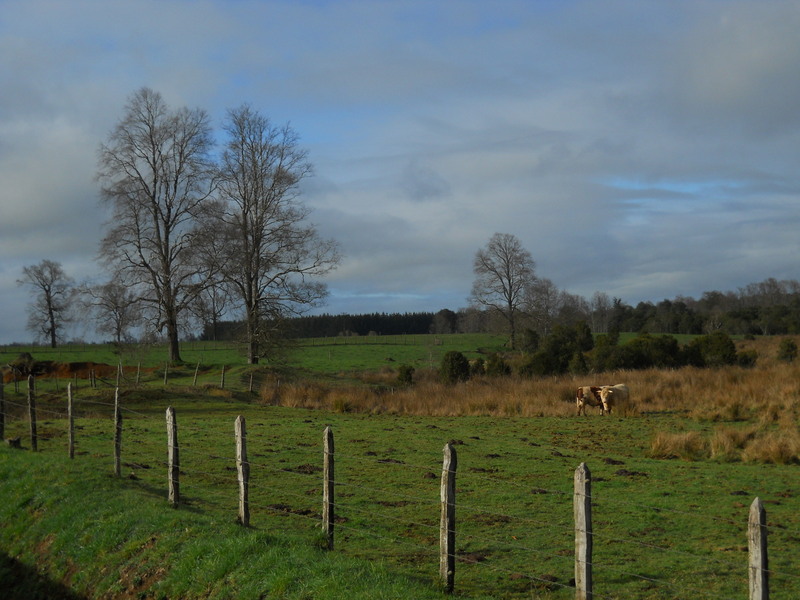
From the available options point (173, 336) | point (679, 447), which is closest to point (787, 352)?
point (679, 447)

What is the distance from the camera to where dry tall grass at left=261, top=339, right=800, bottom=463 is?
60.0 feet

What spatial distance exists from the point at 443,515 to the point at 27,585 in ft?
23.3

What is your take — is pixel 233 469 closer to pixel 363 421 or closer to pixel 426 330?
pixel 363 421

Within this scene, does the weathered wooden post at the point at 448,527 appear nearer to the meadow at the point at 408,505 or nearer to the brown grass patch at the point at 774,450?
the meadow at the point at 408,505

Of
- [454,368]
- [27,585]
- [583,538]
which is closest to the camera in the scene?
[583,538]

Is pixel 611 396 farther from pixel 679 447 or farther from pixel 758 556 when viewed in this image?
pixel 758 556

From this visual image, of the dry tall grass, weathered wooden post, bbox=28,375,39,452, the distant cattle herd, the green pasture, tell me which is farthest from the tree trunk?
the distant cattle herd

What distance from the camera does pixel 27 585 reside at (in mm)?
10953

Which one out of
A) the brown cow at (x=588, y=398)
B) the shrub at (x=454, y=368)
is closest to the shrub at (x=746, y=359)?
the shrub at (x=454, y=368)

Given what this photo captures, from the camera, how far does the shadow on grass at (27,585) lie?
1045 cm

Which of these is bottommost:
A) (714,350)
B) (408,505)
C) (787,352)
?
(408,505)

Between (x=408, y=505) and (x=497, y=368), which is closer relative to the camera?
(x=408, y=505)

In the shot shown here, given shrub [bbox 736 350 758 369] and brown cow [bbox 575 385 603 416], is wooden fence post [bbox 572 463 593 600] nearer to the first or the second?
brown cow [bbox 575 385 603 416]

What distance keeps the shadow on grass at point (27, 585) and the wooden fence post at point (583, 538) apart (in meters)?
6.97
